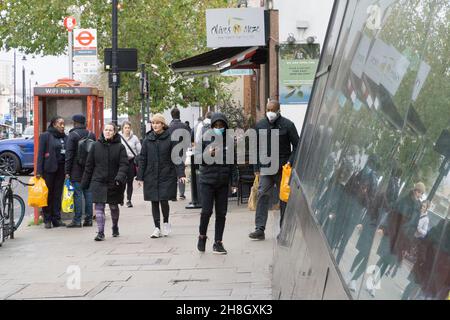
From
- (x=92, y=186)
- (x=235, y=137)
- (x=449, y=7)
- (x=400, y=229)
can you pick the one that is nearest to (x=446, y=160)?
(x=400, y=229)

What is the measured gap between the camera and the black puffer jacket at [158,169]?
1158cm

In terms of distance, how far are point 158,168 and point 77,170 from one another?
2.15m

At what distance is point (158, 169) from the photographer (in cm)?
1162

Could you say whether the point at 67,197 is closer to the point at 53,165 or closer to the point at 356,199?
the point at 53,165

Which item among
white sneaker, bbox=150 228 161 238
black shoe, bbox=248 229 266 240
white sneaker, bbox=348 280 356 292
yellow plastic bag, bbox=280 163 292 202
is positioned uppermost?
white sneaker, bbox=348 280 356 292

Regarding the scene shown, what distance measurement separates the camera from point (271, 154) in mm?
10609

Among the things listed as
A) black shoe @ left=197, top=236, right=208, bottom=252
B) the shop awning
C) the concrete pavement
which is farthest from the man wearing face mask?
the shop awning

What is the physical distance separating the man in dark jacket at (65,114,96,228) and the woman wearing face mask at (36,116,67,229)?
298 mm

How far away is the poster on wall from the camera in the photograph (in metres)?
13.9

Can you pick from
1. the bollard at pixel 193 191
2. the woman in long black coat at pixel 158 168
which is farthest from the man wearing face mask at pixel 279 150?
the bollard at pixel 193 191

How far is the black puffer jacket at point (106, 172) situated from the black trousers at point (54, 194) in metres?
1.74

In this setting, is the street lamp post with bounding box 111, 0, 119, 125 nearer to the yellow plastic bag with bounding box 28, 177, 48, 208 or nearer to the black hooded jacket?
the black hooded jacket

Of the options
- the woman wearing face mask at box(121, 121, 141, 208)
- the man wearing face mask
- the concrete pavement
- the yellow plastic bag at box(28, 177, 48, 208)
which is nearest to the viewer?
the concrete pavement

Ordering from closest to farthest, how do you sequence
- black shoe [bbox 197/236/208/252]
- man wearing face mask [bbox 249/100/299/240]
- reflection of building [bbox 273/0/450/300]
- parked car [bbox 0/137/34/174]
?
reflection of building [bbox 273/0/450/300] < black shoe [bbox 197/236/208/252] < man wearing face mask [bbox 249/100/299/240] < parked car [bbox 0/137/34/174]
